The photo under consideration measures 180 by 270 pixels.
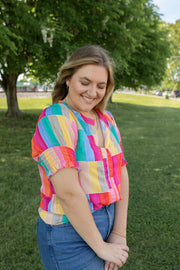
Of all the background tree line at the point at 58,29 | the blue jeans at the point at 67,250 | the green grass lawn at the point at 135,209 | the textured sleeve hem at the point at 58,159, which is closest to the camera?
the textured sleeve hem at the point at 58,159

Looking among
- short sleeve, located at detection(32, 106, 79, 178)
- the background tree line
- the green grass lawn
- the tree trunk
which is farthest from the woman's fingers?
the tree trunk

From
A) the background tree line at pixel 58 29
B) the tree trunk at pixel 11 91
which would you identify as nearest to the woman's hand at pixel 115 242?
the background tree line at pixel 58 29

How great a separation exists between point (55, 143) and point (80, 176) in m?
0.20

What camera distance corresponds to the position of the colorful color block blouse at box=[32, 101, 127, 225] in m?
1.11

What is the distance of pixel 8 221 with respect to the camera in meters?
3.62

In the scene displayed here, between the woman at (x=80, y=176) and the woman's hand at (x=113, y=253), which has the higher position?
the woman at (x=80, y=176)

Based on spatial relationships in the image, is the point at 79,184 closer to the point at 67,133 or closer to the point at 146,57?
the point at 67,133

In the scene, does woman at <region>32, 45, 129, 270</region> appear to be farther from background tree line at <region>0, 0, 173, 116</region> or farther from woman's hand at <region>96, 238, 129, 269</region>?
background tree line at <region>0, 0, 173, 116</region>

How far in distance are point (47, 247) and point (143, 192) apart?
3753mm

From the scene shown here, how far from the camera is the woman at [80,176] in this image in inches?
43.6

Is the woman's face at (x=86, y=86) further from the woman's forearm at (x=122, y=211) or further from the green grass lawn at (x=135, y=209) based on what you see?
the green grass lawn at (x=135, y=209)

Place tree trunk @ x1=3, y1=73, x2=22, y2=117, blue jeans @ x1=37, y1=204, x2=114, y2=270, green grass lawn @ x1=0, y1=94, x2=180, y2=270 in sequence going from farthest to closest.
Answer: tree trunk @ x1=3, y1=73, x2=22, y2=117 < green grass lawn @ x1=0, y1=94, x2=180, y2=270 < blue jeans @ x1=37, y1=204, x2=114, y2=270

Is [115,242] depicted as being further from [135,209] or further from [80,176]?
[135,209]

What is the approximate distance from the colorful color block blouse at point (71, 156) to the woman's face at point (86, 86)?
7 cm
